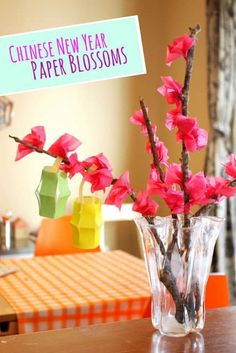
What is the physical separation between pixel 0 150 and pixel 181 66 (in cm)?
140

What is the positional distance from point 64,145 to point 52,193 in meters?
0.10

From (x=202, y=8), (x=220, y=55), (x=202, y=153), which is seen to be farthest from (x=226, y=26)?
(x=202, y=153)

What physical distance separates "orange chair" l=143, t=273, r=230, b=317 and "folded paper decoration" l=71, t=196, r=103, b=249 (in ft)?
2.49

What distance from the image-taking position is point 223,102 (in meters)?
3.64

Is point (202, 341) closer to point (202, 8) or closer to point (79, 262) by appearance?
point (79, 262)

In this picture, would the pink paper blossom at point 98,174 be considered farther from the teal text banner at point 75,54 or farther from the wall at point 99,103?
the wall at point 99,103

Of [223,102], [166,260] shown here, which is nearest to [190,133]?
[166,260]

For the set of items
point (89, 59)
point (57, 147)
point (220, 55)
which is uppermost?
point (220, 55)

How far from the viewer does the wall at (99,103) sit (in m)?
4.07

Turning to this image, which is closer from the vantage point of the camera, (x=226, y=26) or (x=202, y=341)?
(x=202, y=341)

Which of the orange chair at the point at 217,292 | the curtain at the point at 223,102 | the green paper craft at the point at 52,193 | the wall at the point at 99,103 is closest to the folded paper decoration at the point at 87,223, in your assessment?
the green paper craft at the point at 52,193

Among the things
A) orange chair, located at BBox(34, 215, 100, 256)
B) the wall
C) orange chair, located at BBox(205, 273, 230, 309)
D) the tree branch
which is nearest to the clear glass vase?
the tree branch

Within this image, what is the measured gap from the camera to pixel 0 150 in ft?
13.4

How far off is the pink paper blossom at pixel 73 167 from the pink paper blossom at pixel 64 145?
0.05 ft
